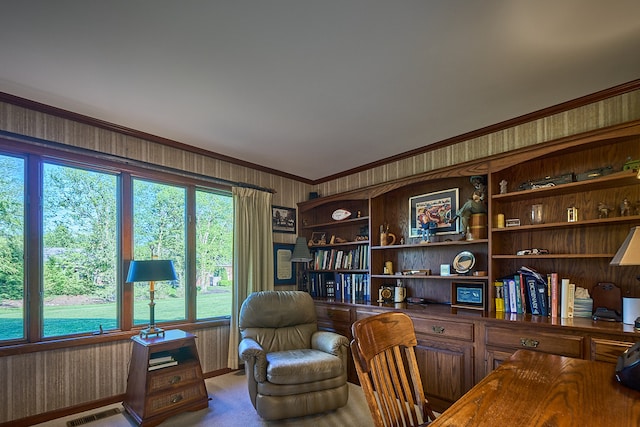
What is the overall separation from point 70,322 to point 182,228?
124 centimetres

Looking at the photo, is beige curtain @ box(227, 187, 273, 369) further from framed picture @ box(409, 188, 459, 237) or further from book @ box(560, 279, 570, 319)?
book @ box(560, 279, 570, 319)

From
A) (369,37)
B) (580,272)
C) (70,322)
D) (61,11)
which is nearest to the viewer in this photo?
(61,11)

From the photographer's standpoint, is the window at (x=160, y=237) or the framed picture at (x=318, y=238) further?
the framed picture at (x=318, y=238)

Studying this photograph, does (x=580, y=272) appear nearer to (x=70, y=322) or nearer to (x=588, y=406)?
(x=588, y=406)

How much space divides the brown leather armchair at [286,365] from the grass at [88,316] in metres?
0.76

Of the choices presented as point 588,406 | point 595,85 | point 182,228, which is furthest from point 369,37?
point 182,228

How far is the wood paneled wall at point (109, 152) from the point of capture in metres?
2.49

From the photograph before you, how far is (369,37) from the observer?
73.7 inches

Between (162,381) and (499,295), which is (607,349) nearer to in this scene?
(499,295)

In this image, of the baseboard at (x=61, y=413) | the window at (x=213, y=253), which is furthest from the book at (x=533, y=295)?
the baseboard at (x=61, y=413)

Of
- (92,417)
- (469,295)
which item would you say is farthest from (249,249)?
(469,295)

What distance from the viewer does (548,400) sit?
117cm

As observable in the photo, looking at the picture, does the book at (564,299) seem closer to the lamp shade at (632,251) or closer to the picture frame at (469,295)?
the picture frame at (469,295)

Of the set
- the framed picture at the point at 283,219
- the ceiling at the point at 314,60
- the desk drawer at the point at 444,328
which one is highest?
the ceiling at the point at 314,60
